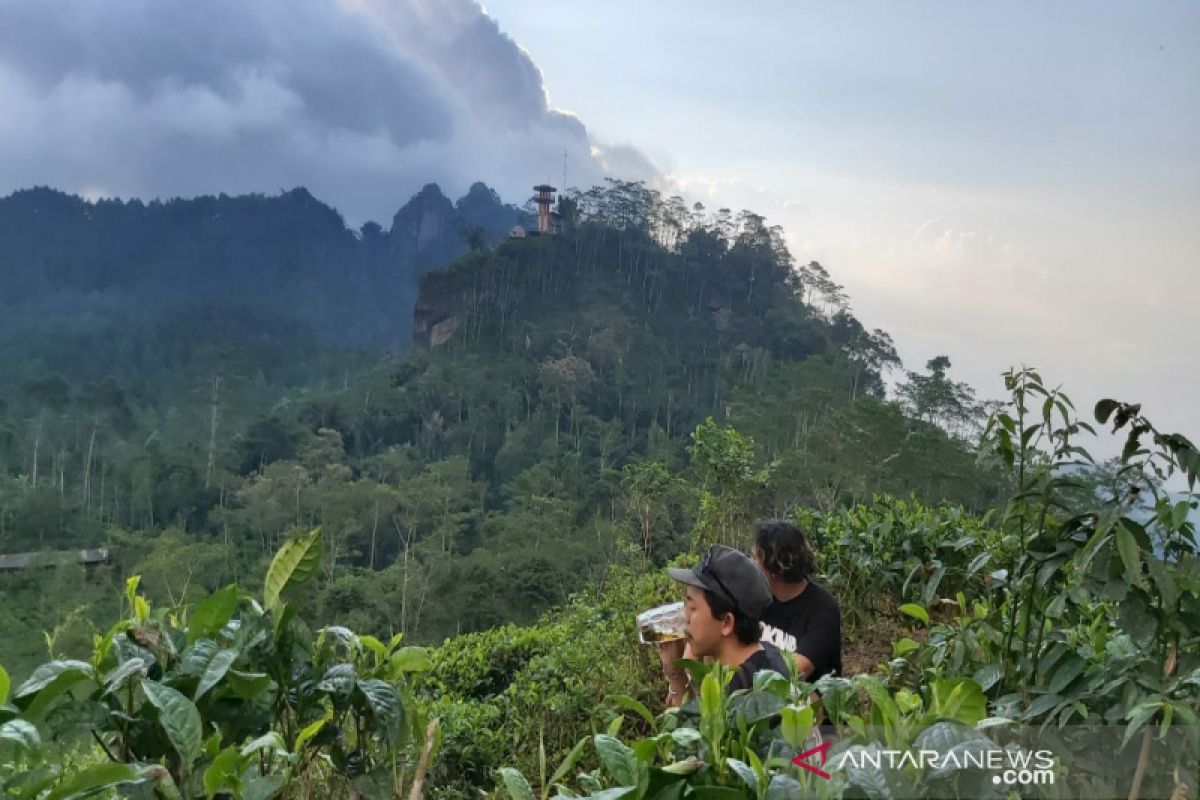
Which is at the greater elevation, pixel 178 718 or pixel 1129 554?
pixel 1129 554

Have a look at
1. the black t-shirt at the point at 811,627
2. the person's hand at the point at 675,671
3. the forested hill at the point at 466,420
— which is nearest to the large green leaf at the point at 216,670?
the person's hand at the point at 675,671

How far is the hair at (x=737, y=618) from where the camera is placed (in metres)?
1.26

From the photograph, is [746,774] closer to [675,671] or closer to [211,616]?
[211,616]

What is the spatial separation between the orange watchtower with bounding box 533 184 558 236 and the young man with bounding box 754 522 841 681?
3005 cm

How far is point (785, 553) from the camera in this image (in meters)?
1.69

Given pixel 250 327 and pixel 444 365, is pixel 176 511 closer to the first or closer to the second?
pixel 444 365

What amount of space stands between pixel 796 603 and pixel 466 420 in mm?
23281

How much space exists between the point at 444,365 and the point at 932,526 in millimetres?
24360

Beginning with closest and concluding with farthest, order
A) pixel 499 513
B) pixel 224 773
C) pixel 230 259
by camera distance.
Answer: pixel 224 773
pixel 499 513
pixel 230 259

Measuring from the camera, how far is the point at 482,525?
1819cm

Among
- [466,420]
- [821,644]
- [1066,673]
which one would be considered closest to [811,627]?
[821,644]

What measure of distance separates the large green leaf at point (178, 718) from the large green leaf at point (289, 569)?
→ 0.12 metres

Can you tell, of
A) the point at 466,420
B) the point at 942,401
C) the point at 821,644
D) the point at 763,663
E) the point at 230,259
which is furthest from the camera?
the point at 230,259

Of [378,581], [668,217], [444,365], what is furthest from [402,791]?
[668,217]
